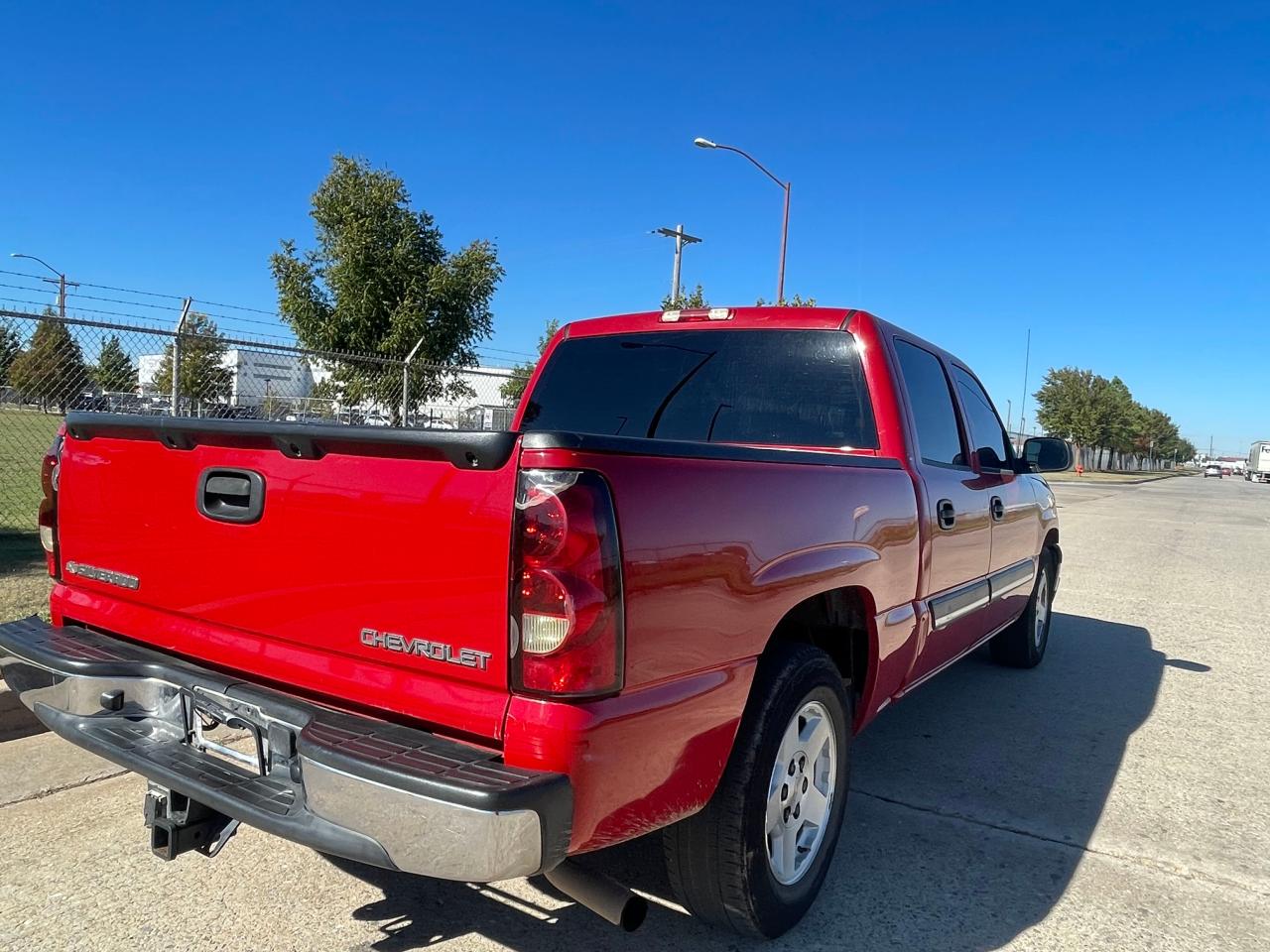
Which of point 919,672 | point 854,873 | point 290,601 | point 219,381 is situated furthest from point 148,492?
point 219,381

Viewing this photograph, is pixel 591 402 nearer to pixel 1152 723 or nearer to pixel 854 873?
pixel 854 873

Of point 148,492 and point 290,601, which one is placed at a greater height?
point 148,492

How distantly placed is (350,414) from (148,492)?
8.04 m

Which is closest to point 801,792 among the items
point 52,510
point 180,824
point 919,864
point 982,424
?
point 919,864

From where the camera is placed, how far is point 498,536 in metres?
2.03

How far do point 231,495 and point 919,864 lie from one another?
8.72ft

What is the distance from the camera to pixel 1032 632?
616cm

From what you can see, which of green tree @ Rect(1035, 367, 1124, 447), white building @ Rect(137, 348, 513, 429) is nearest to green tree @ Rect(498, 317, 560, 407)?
white building @ Rect(137, 348, 513, 429)

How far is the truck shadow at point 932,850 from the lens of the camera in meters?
2.85

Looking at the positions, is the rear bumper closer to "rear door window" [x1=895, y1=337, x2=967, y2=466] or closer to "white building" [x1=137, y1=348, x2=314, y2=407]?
"rear door window" [x1=895, y1=337, x2=967, y2=466]

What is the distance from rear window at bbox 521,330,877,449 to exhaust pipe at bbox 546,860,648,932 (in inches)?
74.8

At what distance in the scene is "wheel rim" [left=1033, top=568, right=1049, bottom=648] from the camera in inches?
247

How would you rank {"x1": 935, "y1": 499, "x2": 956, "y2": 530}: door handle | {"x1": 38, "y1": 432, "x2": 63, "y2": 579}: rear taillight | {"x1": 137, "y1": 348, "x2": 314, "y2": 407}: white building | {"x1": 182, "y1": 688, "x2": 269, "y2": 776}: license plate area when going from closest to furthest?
{"x1": 182, "y1": 688, "x2": 269, "y2": 776}: license plate area, {"x1": 38, "y1": 432, "x2": 63, "y2": 579}: rear taillight, {"x1": 935, "y1": 499, "x2": 956, "y2": 530}: door handle, {"x1": 137, "y1": 348, "x2": 314, "y2": 407}: white building

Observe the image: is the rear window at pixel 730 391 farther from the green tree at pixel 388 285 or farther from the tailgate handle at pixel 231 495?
the green tree at pixel 388 285
